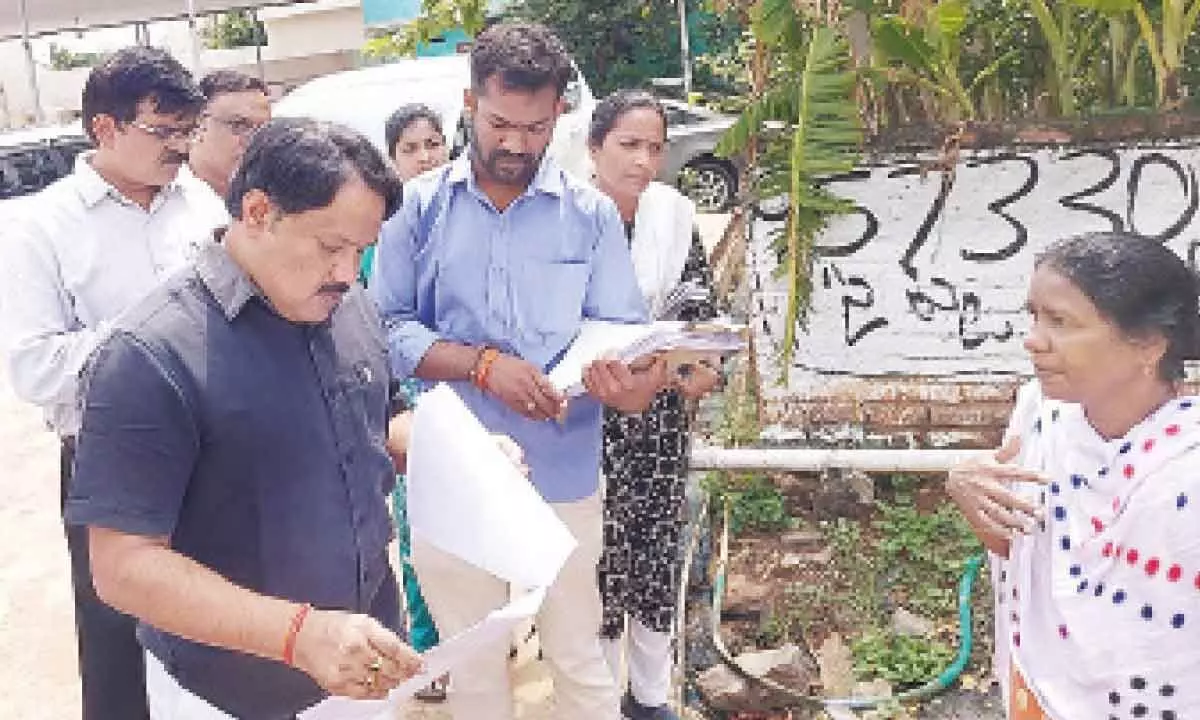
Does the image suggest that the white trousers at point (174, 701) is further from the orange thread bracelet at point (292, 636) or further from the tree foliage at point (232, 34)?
the tree foliage at point (232, 34)

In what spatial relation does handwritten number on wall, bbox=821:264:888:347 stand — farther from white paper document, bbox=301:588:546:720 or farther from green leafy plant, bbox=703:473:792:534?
white paper document, bbox=301:588:546:720

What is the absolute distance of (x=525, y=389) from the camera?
248 cm

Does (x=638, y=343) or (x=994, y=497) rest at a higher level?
(x=638, y=343)

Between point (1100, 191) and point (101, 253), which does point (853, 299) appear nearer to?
point (1100, 191)

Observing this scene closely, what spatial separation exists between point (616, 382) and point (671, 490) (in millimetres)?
791

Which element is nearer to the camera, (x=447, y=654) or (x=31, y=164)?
(x=447, y=654)

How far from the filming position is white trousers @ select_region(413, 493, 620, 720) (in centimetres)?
275

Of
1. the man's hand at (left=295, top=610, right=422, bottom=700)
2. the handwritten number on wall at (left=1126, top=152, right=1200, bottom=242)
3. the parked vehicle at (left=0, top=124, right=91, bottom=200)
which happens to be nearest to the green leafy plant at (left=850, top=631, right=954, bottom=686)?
the handwritten number on wall at (left=1126, top=152, right=1200, bottom=242)

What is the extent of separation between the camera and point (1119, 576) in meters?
1.82

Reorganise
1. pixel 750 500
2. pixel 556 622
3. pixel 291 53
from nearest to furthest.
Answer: pixel 556 622 < pixel 750 500 < pixel 291 53

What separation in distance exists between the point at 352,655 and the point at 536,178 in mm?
1456

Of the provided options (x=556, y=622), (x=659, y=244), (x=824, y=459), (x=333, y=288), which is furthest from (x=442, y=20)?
(x=333, y=288)

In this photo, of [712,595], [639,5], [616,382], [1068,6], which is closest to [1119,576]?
[616,382]

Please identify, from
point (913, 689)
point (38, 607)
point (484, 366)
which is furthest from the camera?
point (38, 607)
